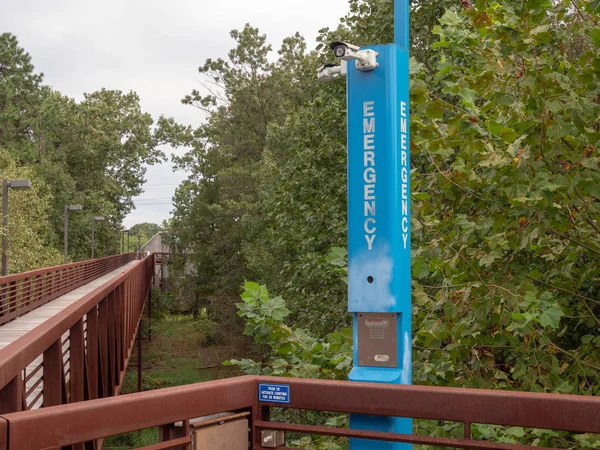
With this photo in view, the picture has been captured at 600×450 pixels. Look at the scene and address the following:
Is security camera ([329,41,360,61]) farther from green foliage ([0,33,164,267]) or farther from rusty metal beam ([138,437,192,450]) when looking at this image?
green foliage ([0,33,164,267])

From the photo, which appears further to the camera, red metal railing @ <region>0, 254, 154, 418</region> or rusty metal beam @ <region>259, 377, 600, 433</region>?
red metal railing @ <region>0, 254, 154, 418</region>

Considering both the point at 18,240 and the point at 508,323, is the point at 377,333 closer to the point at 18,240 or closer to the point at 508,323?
the point at 508,323

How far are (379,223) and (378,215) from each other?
4 centimetres

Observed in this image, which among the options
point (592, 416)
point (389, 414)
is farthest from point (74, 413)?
point (592, 416)

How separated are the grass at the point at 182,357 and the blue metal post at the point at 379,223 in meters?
28.3

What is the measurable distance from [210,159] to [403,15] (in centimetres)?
4421

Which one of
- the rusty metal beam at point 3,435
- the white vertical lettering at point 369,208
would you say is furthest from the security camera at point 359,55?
the rusty metal beam at point 3,435

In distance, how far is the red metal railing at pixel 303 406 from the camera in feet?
8.98

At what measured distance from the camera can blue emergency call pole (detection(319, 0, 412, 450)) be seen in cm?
369

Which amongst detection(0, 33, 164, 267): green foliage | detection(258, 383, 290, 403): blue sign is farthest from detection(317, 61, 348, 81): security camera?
detection(0, 33, 164, 267): green foliage

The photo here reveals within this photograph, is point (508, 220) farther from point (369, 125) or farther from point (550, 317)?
point (369, 125)

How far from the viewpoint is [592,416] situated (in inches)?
110

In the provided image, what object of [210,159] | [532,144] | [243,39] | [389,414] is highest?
Result: [243,39]

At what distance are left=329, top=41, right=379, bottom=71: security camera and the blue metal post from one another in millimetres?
36
